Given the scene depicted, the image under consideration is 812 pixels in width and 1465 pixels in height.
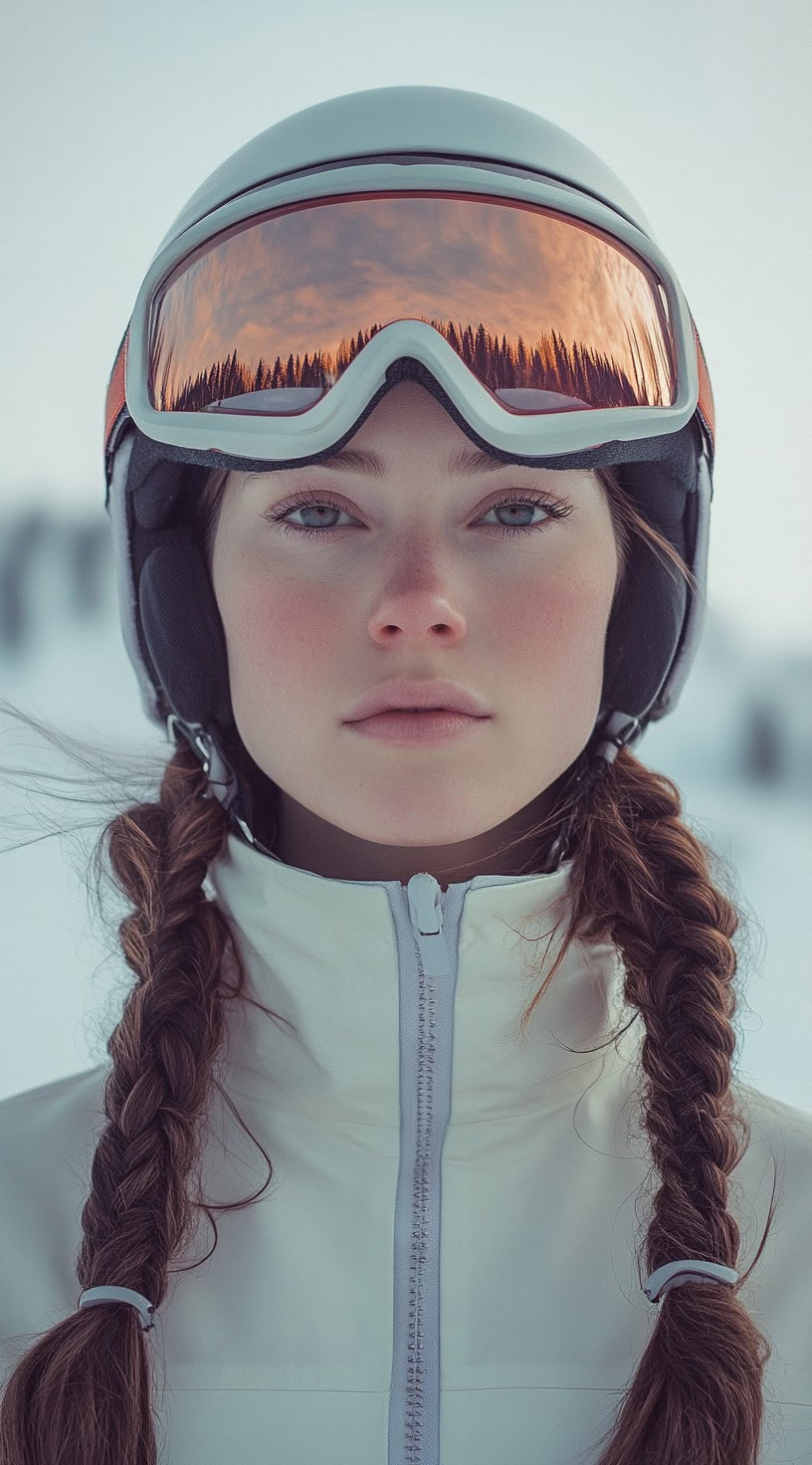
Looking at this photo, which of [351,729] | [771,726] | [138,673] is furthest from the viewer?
[771,726]

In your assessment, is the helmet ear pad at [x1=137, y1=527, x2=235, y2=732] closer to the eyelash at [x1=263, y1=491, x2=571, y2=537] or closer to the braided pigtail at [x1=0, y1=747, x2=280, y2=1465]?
the braided pigtail at [x1=0, y1=747, x2=280, y2=1465]

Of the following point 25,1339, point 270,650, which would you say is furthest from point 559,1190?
point 270,650

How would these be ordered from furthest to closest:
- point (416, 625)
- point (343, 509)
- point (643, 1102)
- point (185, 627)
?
point (185, 627) < point (643, 1102) < point (343, 509) < point (416, 625)

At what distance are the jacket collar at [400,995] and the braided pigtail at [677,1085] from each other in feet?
0.19

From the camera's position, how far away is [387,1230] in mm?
1577

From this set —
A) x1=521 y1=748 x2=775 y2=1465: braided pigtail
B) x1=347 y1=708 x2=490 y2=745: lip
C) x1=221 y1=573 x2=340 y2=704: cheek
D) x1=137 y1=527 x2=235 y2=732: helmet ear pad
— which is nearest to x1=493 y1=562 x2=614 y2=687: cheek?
x1=347 y1=708 x2=490 y2=745: lip

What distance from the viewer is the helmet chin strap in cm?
183

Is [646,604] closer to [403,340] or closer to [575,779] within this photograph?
[575,779]

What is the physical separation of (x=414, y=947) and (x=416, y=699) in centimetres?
32

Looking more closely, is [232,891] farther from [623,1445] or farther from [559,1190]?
[623,1445]

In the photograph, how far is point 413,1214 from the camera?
1.56 meters

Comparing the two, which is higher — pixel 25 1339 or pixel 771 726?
pixel 771 726

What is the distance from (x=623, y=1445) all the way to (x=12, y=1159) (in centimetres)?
88

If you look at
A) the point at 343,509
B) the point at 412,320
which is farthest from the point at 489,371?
the point at 343,509
